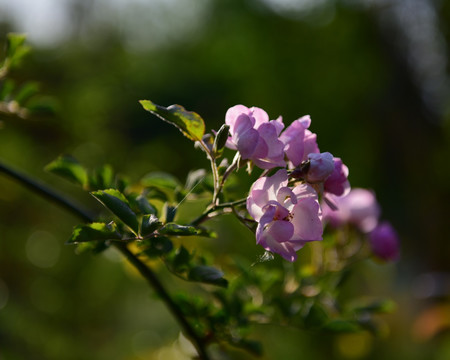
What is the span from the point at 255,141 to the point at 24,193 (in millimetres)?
1430

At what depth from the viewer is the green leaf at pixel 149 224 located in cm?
35

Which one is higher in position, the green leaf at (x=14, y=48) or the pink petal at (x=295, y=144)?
the green leaf at (x=14, y=48)

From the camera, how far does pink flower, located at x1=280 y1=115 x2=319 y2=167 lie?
0.38 metres

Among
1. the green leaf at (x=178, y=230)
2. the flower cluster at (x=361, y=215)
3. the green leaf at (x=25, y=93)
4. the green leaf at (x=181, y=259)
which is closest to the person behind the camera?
the green leaf at (x=178, y=230)

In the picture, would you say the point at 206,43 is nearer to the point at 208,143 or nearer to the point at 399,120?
the point at 399,120

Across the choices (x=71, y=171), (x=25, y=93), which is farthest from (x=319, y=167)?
(x=25, y=93)

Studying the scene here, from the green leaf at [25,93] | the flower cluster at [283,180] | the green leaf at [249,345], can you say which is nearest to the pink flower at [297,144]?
the flower cluster at [283,180]

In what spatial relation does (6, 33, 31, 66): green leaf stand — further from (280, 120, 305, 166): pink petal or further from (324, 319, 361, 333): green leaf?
(324, 319, 361, 333): green leaf

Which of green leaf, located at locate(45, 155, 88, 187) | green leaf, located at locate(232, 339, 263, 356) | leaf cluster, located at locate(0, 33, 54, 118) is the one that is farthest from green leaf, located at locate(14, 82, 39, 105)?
green leaf, located at locate(232, 339, 263, 356)

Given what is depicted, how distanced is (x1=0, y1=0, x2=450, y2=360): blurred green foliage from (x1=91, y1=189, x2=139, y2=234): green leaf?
4.2 inches

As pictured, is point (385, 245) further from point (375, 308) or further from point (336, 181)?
point (336, 181)

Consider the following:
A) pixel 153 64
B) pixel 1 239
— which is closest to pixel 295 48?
pixel 153 64

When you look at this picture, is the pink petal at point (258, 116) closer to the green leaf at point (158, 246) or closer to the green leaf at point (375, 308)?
the green leaf at point (158, 246)

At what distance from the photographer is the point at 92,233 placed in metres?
0.35
